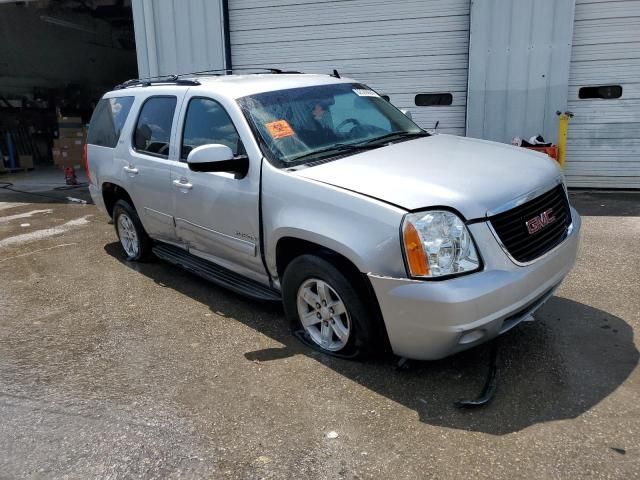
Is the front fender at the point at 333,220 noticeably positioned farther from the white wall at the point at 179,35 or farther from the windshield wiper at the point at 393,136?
the white wall at the point at 179,35

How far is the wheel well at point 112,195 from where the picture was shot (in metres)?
5.58

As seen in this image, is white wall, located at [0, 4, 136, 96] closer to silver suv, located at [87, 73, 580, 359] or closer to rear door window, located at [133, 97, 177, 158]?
rear door window, located at [133, 97, 177, 158]

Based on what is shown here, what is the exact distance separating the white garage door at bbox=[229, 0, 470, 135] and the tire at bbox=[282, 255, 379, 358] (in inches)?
238

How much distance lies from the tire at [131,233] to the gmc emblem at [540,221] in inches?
150

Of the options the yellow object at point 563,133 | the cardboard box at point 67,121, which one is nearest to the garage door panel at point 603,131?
the yellow object at point 563,133

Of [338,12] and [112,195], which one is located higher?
[338,12]

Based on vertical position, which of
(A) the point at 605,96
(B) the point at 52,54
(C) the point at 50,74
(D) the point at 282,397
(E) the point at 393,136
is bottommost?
(D) the point at 282,397

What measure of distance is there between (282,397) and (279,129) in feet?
5.96

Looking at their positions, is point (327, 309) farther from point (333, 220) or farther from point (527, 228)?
point (527, 228)

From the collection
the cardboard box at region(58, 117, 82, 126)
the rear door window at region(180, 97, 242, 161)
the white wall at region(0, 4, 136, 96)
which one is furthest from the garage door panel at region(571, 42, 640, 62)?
the white wall at region(0, 4, 136, 96)

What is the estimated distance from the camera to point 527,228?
10.0 ft

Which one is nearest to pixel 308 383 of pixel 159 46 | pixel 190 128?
pixel 190 128

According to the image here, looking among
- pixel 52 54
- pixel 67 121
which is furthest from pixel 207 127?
pixel 52 54

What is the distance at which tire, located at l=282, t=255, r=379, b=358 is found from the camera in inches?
125
